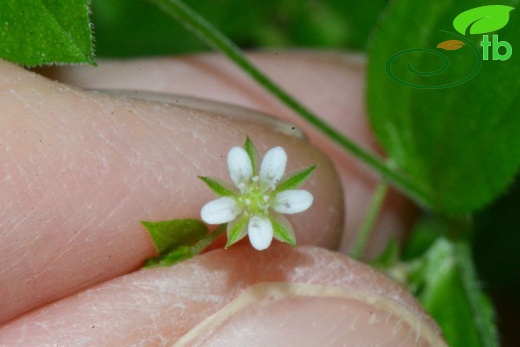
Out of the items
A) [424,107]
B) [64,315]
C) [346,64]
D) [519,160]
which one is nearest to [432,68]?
[424,107]

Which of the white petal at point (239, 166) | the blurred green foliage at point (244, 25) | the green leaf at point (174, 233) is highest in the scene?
the blurred green foliage at point (244, 25)

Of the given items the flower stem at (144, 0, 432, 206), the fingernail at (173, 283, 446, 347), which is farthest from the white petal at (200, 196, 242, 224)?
the flower stem at (144, 0, 432, 206)

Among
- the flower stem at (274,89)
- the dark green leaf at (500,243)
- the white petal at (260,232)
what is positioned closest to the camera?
the white petal at (260,232)

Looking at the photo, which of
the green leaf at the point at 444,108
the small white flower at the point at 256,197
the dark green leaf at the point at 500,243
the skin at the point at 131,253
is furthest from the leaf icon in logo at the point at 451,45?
the dark green leaf at the point at 500,243

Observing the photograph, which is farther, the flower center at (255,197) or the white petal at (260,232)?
the flower center at (255,197)

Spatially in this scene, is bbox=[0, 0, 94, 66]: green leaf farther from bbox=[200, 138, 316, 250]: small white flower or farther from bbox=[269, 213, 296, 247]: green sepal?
bbox=[269, 213, 296, 247]: green sepal

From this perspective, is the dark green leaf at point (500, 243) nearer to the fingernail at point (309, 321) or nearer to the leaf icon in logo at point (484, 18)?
the leaf icon in logo at point (484, 18)
